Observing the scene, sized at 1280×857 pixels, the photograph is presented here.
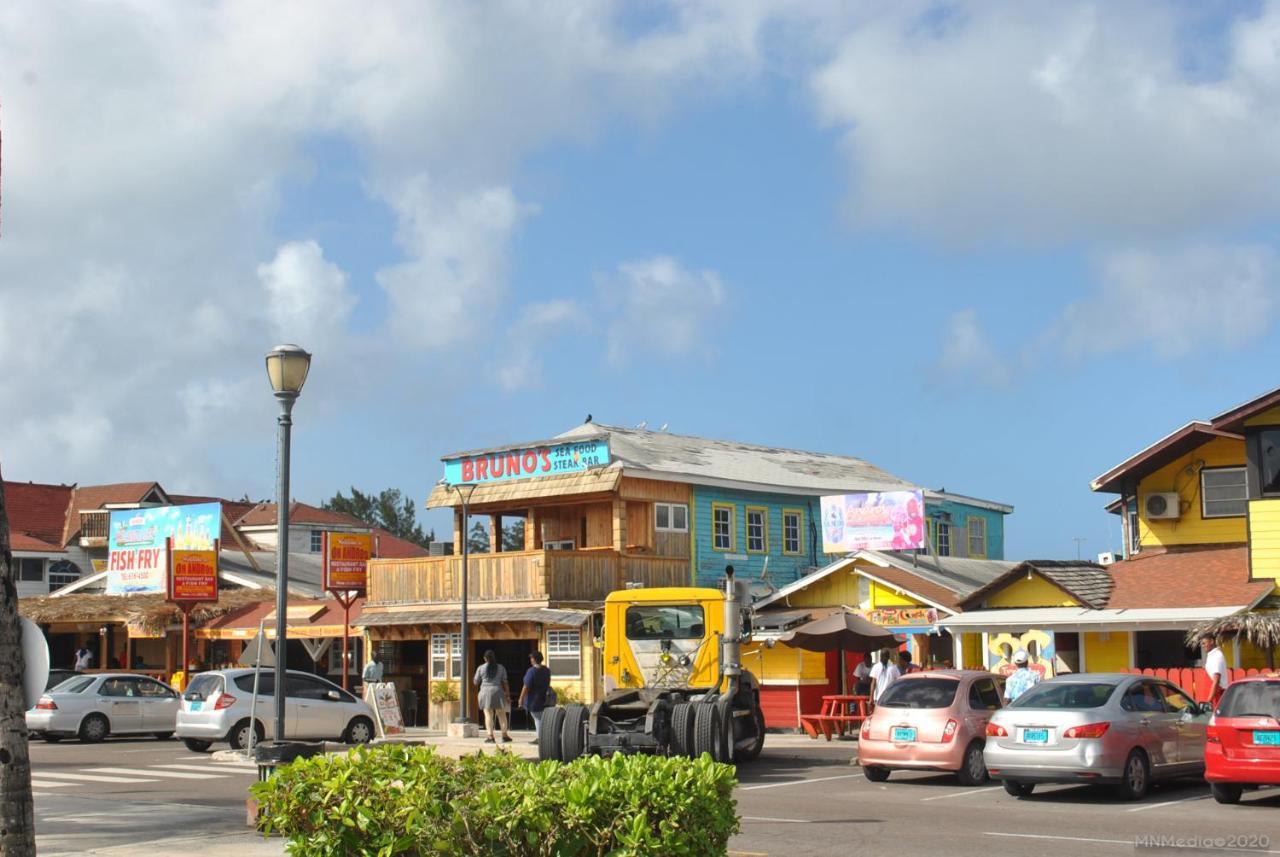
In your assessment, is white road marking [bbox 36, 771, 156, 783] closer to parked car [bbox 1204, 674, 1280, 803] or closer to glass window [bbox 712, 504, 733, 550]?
parked car [bbox 1204, 674, 1280, 803]

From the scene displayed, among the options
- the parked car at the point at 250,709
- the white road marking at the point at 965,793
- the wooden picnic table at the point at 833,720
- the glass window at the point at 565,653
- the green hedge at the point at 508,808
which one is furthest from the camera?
the glass window at the point at 565,653

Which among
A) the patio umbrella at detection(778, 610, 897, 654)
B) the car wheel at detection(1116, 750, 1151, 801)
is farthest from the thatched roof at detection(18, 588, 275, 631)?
the car wheel at detection(1116, 750, 1151, 801)

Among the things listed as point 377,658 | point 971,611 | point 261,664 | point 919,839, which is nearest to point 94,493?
point 377,658

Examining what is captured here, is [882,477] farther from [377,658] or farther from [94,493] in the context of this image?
[94,493]

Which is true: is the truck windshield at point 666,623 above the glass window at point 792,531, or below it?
below

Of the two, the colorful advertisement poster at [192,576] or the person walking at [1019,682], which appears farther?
the colorful advertisement poster at [192,576]

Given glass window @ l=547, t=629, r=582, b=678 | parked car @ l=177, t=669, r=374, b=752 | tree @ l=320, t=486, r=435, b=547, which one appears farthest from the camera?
tree @ l=320, t=486, r=435, b=547

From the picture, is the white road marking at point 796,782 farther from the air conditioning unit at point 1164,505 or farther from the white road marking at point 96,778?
the air conditioning unit at point 1164,505

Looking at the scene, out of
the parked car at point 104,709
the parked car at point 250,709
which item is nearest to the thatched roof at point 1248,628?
the parked car at point 250,709

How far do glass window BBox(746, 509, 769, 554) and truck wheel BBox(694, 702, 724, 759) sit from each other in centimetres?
1984

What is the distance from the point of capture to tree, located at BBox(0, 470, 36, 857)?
23.2 feet

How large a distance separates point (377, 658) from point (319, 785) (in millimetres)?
29536

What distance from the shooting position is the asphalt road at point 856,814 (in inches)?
516

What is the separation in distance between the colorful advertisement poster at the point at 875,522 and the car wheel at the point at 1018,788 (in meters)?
15.7
